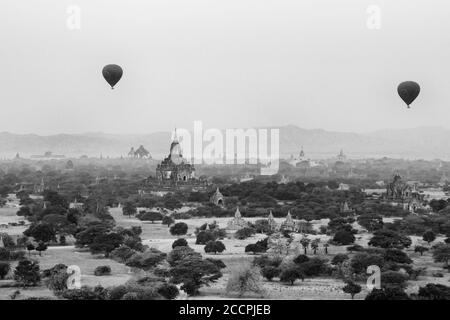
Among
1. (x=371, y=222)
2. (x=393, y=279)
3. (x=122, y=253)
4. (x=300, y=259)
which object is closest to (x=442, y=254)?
(x=393, y=279)

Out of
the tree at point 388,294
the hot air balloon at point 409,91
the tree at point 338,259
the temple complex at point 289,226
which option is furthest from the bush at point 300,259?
the hot air balloon at point 409,91

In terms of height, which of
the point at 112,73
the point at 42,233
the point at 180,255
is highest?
the point at 112,73

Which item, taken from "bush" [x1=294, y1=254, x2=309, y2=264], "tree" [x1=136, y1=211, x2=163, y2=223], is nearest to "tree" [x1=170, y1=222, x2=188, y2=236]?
"tree" [x1=136, y1=211, x2=163, y2=223]

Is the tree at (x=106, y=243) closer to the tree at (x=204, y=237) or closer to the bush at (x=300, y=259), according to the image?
the tree at (x=204, y=237)

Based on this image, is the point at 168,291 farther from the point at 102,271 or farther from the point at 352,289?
the point at 352,289

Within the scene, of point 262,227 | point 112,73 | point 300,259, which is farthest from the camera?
point 262,227
